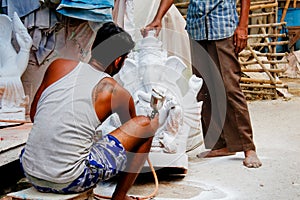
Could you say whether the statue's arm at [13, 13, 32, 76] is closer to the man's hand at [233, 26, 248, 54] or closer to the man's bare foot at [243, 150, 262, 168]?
the man's hand at [233, 26, 248, 54]

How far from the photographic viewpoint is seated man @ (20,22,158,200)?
2268 millimetres

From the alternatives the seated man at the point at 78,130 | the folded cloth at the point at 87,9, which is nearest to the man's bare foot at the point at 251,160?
the seated man at the point at 78,130

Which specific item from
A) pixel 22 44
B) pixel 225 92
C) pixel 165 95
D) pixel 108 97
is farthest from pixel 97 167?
pixel 22 44

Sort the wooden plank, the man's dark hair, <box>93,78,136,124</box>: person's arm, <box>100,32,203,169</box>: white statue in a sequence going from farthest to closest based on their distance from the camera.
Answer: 1. <box>100,32,203,169</box>: white statue
2. the man's dark hair
3. <box>93,78,136,124</box>: person's arm
4. the wooden plank

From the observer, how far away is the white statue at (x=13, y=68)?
3.62 m

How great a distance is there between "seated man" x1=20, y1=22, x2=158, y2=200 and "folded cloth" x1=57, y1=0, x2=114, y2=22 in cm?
118

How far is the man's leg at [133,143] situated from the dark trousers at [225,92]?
1084 millimetres

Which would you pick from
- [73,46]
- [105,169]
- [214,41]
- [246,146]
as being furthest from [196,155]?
[105,169]

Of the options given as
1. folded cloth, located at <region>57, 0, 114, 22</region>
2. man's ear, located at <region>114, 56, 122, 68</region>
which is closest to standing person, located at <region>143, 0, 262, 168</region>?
folded cloth, located at <region>57, 0, 114, 22</region>

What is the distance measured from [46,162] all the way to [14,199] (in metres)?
0.24

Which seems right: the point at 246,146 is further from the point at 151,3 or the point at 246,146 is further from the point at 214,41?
the point at 151,3

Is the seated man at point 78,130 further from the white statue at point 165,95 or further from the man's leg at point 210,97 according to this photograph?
the man's leg at point 210,97

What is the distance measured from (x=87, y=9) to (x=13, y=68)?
742 millimetres

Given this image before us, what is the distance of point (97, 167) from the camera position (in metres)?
2.35
